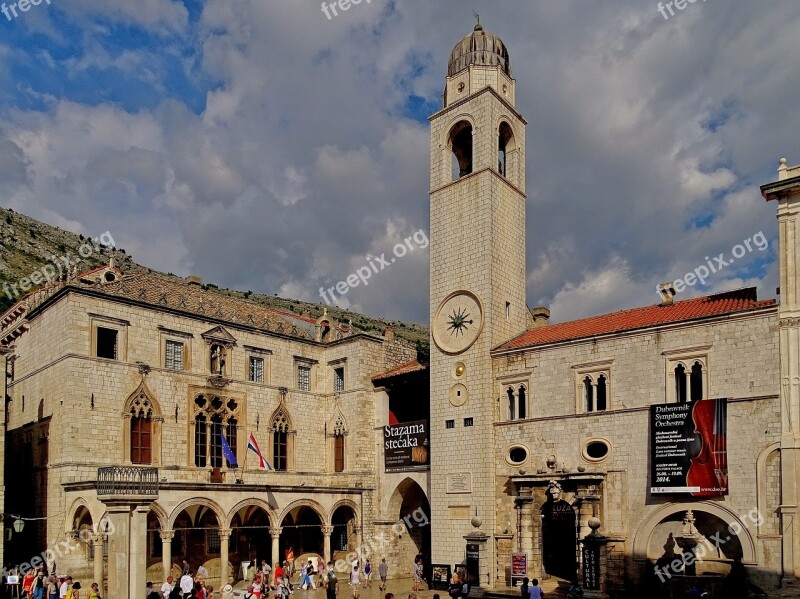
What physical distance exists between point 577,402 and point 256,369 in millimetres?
15010

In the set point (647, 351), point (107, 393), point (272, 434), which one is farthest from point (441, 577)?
point (107, 393)

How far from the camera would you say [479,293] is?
31953 millimetres

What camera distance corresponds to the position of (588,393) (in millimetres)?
28969

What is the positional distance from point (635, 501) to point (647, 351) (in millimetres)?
5106

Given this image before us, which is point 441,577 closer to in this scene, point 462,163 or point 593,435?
point 593,435

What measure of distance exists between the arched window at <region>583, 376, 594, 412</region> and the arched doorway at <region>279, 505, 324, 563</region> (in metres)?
14.4

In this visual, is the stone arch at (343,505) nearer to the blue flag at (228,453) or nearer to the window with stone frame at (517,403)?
the blue flag at (228,453)

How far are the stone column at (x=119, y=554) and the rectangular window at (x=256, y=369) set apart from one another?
17.8m

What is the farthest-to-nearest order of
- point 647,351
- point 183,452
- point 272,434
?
point 272,434 < point 183,452 < point 647,351

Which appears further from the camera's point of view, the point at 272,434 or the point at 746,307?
the point at 272,434

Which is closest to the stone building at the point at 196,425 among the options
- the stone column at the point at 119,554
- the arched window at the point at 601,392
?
the stone column at the point at 119,554

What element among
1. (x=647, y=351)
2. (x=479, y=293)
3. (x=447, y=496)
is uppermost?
(x=479, y=293)

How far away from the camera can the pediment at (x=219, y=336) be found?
3406 centimetres

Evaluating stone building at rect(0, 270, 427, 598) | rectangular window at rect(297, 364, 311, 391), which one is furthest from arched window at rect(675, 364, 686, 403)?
rectangular window at rect(297, 364, 311, 391)
